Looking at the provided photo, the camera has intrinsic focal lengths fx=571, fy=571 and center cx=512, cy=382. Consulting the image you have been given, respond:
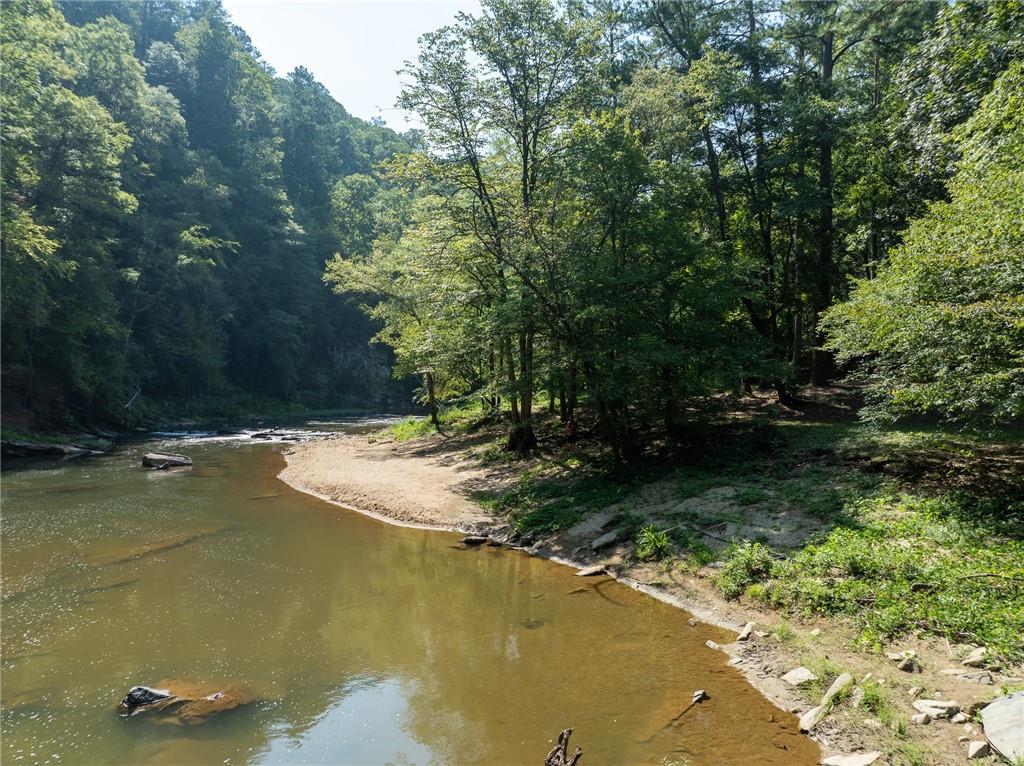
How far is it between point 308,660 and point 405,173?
1519 cm

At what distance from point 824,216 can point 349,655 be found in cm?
1924

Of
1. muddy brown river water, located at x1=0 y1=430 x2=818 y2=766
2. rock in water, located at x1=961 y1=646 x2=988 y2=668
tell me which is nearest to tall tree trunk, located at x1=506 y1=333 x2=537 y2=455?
muddy brown river water, located at x1=0 y1=430 x2=818 y2=766

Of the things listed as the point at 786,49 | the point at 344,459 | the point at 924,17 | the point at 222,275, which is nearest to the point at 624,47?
the point at 786,49

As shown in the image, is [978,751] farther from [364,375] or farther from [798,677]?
[364,375]

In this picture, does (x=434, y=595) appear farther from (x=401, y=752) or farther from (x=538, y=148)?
(x=538, y=148)

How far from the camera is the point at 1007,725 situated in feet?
15.5

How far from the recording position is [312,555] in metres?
11.7

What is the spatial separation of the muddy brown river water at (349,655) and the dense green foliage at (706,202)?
5.61 meters

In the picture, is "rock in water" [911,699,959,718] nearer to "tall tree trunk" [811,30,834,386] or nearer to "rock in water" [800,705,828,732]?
"rock in water" [800,705,828,732]

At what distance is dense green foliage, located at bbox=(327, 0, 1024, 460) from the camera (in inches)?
365

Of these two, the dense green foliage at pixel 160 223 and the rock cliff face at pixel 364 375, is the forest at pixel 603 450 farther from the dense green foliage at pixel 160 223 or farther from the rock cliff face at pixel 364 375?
the rock cliff face at pixel 364 375

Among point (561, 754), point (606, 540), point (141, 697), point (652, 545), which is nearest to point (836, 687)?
point (561, 754)

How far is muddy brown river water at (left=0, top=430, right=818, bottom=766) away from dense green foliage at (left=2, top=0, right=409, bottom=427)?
20.1 metres

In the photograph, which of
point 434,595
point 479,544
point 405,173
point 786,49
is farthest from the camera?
point 786,49
